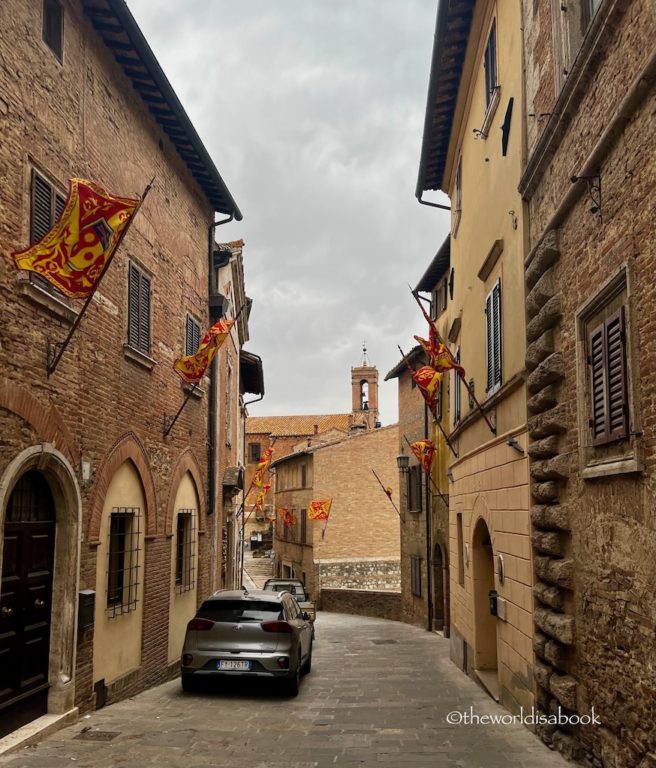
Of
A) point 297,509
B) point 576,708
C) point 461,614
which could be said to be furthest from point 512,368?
point 297,509

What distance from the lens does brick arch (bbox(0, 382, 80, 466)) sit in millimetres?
7957

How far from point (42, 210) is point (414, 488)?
21472mm

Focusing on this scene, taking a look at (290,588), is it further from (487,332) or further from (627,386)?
(627,386)

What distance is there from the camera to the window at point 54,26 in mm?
9227

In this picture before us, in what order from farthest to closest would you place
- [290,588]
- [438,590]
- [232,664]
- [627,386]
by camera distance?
[290,588] → [438,590] → [232,664] → [627,386]

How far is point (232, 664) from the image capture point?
36.0 feet

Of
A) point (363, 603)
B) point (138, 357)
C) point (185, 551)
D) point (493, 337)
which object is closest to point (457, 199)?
point (493, 337)

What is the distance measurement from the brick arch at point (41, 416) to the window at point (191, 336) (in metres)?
5.71

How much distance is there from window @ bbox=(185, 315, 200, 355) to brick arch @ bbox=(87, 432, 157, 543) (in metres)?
3.29

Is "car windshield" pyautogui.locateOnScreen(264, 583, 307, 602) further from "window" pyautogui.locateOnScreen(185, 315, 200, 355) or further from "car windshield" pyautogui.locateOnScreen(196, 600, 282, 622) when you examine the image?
"car windshield" pyautogui.locateOnScreen(196, 600, 282, 622)

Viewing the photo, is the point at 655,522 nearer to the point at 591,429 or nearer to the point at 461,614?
the point at 591,429

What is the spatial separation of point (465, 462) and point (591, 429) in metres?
7.49

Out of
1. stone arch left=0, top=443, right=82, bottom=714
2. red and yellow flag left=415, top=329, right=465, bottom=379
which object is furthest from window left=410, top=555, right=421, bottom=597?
stone arch left=0, top=443, right=82, bottom=714

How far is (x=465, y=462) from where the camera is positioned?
1445cm
